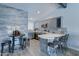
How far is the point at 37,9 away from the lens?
1.92 metres

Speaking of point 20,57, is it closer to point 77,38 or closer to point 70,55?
point 70,55

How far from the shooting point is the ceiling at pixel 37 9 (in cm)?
191

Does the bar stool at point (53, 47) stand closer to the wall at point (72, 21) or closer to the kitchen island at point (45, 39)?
the kitchen island at point (45, 39)

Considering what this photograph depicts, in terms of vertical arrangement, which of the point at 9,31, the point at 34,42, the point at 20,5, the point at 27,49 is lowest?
the point at 27,49

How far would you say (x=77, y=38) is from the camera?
191 centimetres

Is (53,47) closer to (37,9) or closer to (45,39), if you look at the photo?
(45,39)

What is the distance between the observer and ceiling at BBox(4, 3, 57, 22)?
191 cm

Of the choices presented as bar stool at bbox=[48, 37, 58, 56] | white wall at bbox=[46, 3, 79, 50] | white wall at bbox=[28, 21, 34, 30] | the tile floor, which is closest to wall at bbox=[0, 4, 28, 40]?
white wall at bbox=[28, 21, 34, 30]

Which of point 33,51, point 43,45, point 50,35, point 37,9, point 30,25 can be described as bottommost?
point 33,51

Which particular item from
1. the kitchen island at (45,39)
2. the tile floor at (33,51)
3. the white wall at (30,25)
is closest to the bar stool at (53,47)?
the kitchen island at (45,39)

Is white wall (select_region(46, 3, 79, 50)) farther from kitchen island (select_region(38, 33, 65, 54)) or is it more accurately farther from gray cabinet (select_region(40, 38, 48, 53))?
gray cabinet (select_region(40, 38, 48, 53))

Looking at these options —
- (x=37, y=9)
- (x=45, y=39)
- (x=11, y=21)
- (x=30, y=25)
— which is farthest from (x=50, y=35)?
(x=11, y=21)

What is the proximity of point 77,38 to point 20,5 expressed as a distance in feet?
3.57

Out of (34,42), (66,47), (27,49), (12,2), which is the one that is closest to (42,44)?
(34,42)
